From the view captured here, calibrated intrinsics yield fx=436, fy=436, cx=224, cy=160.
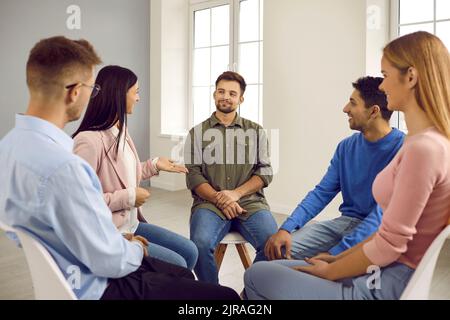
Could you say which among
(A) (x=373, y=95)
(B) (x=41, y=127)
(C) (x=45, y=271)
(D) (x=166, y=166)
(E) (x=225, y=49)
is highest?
(E) (x=225, y=49)

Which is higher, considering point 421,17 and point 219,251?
point 421,17

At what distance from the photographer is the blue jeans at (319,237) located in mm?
1811

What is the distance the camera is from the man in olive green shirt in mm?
2059

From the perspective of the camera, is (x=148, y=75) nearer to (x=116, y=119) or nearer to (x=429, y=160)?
(x=116, y=119)

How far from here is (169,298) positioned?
1.20m

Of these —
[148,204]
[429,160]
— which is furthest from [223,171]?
[148,204]

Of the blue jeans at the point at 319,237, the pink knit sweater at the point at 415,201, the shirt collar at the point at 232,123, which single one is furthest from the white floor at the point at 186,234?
the pink knit sweater at the point at 415,201

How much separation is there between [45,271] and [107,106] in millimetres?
972

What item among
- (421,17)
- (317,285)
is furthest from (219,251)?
(421,17)

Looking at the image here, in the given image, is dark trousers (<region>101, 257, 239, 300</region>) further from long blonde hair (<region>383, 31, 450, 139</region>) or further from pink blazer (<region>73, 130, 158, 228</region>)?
long blonde hair (<region>383, 31, 450, 139</region>)

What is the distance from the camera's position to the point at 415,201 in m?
1.04

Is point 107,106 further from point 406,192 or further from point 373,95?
point 406,192

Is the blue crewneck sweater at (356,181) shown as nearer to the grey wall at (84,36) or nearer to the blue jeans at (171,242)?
the blue jeans at (171,242)
